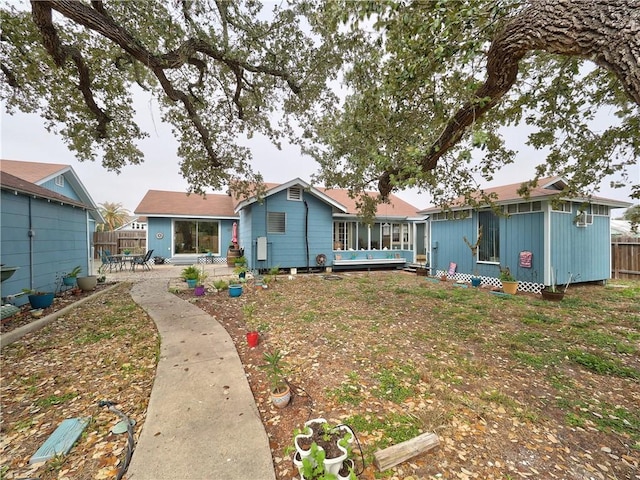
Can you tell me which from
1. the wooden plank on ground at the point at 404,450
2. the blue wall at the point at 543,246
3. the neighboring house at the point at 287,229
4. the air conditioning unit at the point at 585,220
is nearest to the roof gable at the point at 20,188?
the neighboring house at the point at 287,229

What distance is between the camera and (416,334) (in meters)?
4.36

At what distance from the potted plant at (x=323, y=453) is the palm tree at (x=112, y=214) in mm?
30719

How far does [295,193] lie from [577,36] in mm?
9935

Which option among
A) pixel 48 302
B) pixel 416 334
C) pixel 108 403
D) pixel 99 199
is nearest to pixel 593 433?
pixel 416 334

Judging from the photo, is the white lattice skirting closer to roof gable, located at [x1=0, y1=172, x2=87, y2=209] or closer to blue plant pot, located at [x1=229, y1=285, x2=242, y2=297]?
blue plant pot, located at [x1=229, y1=285, x2=242, y2=297]

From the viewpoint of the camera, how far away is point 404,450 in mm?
1849

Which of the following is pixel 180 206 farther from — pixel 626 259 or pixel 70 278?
pixel 626 259

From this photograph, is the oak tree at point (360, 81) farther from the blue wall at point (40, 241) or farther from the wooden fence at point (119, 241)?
the wooden fence at point (119, 241)

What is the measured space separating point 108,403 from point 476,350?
4.60 meters

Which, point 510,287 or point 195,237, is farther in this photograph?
point 195,237

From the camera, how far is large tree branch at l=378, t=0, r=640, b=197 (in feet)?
5.86

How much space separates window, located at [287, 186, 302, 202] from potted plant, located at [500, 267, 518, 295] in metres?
8.19

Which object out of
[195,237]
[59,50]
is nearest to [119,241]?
[195,237]

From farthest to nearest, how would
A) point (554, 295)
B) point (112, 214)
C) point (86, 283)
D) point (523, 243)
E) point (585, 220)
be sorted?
point (112, 214) → point (585, 220) → point (523, 243) → point (86, 283) → point (554, 295)
